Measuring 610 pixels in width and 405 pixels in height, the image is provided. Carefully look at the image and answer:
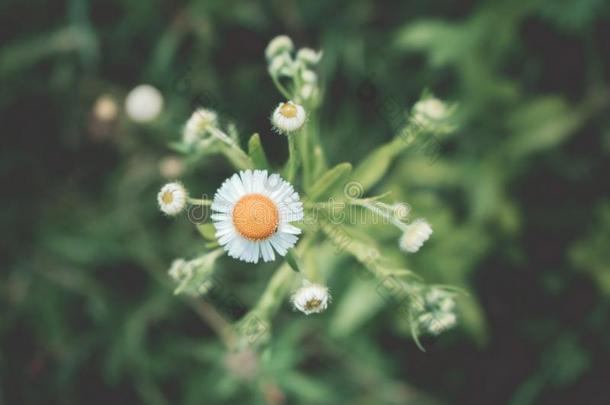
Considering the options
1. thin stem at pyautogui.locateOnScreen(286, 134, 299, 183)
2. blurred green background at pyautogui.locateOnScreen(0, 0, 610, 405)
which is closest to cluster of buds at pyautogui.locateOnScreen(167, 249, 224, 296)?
thin stem at pyautogui.locateOnScreen(286, 134, 299, 183)

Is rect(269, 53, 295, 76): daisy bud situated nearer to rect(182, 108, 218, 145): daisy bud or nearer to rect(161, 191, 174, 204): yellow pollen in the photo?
rect(182, 108, 218, 145): daisy bud

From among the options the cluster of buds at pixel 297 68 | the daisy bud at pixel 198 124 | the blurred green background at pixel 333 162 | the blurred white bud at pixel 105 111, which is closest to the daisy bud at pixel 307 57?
the cluster of buds at pixel 297 68

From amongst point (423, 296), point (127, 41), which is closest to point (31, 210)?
point (127, 41)

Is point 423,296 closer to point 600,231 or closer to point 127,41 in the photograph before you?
point 600,231

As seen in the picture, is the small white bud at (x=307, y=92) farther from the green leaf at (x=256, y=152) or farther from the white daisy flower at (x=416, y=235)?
the white daisy flower at (x=416, y=235)

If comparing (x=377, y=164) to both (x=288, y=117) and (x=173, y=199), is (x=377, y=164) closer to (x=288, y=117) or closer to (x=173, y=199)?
(x=288, y=117)
